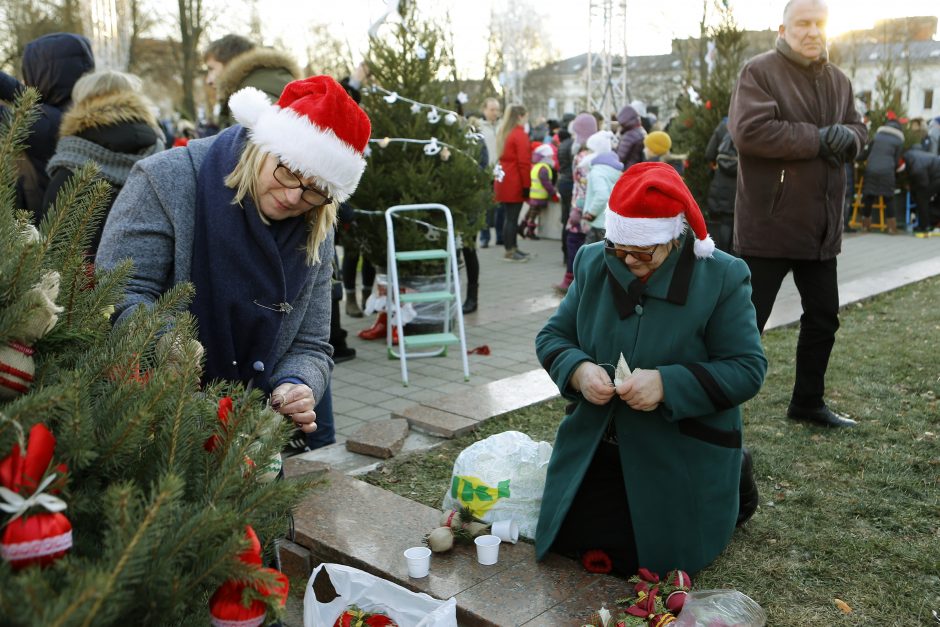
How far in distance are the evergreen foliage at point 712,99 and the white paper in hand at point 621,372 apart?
8974 mm

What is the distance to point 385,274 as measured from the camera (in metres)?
7.42

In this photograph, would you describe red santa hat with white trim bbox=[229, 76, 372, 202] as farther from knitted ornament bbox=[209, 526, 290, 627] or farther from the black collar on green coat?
knitted ornament bbox=[209, 526, 290, 627]

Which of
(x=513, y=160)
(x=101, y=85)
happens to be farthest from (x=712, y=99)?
(x=101, y=85)

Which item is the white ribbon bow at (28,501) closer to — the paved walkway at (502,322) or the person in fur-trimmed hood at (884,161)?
the paved walkway at (502,322)

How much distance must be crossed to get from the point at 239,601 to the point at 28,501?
1.39 ft

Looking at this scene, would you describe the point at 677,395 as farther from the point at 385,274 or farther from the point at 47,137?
the point at 385,274

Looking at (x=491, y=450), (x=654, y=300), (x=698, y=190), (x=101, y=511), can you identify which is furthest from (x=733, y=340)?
(x=698, y=190)

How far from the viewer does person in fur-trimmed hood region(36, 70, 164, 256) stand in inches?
158

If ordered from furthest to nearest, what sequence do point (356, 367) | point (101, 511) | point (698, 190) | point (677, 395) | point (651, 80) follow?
point (651, 80)
point (698, 190)
point (356, 367)
point (677, 395)
point (101, 511)

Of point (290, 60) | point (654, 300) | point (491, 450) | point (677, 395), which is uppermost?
point (290, 60)

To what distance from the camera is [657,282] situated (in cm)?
302

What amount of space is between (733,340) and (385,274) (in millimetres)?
4748

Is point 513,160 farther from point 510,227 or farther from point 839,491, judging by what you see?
point 839,491

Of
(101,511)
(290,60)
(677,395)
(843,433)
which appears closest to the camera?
(101,511)
